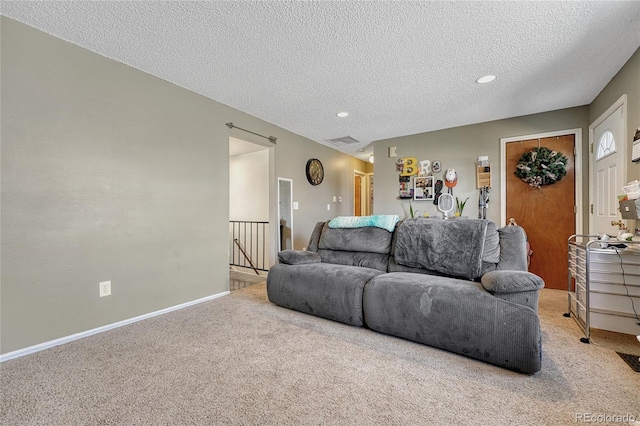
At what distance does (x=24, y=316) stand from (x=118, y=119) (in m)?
1.67

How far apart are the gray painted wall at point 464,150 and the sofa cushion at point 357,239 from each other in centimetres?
203

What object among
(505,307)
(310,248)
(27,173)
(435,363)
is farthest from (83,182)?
(505,307)

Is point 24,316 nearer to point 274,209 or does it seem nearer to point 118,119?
point 118,119

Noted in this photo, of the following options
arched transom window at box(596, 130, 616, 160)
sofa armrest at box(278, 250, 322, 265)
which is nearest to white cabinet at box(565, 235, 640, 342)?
arched transom window at box(596, 130, 616, 160)

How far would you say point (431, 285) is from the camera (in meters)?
2.01

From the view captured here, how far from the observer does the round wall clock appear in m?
4.86

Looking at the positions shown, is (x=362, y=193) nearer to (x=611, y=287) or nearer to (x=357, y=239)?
(x=357, y=239)

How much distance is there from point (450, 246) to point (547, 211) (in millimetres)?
2358

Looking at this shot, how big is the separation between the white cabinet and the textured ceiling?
1.61 m

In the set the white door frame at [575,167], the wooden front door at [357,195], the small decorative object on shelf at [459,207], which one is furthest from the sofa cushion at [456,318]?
the wooden front door at [357,195]

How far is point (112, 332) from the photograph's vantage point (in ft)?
7.39

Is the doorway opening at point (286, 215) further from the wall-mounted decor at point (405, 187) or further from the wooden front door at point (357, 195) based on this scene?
the wooden front door at point (357, 195)

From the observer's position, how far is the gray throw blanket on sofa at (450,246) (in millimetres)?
2236

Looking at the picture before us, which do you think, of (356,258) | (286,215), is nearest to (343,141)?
(286,215)
